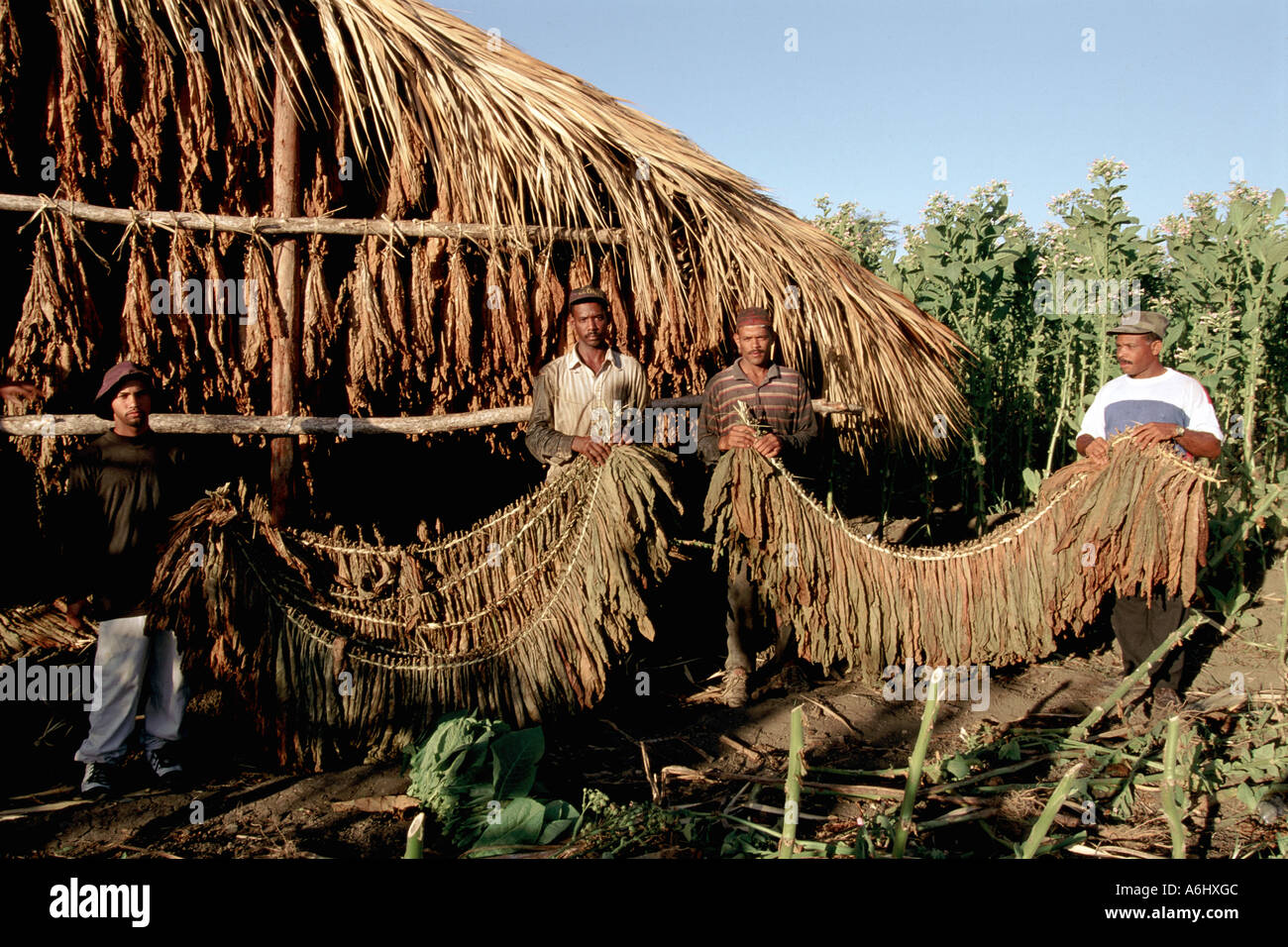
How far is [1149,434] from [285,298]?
3.86 m

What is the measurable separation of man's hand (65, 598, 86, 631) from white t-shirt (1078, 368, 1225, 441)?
4.56 metres

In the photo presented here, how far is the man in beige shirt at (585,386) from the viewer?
4266 mm

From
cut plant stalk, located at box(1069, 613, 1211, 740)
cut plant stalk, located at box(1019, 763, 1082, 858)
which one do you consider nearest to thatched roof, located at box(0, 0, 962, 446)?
cut plant stalk, located at box(1069, 613, 1211, 740)

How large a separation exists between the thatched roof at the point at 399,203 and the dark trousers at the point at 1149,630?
148 centimetres

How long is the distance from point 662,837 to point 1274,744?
2.62 metres

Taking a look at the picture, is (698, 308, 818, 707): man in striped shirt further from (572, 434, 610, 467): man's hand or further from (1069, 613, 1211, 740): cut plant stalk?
(1069, 613, 1211, 740): cut plant stalk

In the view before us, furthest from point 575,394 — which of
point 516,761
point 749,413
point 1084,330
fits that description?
point 1084,330

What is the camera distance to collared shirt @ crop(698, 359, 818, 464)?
14.3ft

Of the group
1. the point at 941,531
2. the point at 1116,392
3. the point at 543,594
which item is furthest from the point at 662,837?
the point at 941,531

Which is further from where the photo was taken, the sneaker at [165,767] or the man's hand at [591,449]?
the man's hand at [591,449]

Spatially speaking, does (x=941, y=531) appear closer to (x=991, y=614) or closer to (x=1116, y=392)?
(x=1116, y=392)

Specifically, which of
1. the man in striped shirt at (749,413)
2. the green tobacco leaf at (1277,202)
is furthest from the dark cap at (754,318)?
the green tobacco leaf at (1277,202)

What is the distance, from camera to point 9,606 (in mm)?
4164

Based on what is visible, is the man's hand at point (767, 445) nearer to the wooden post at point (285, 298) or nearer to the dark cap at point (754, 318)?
the dark cap at point (754, 318)
